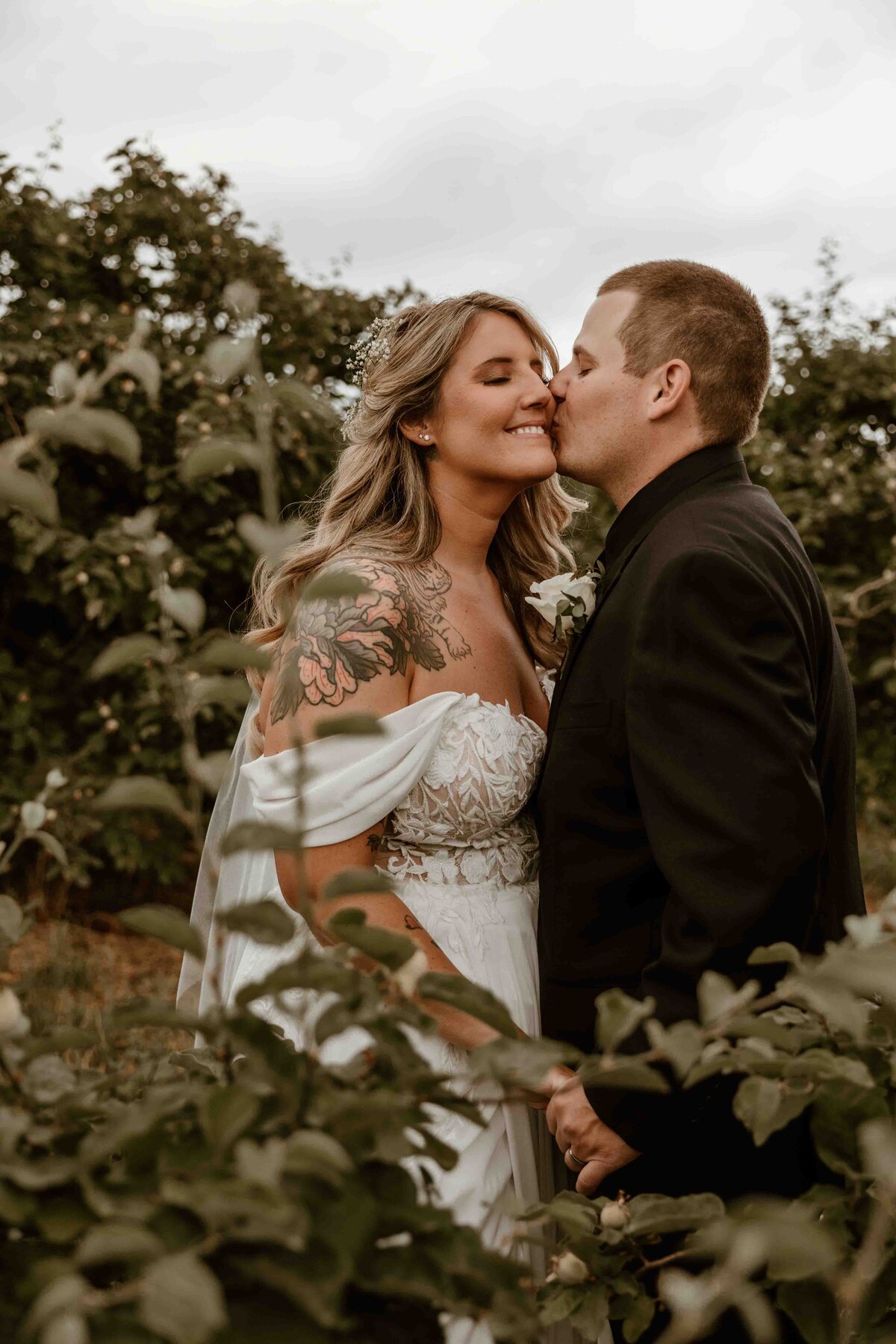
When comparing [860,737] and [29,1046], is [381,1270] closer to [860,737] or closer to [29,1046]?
[29,1046]

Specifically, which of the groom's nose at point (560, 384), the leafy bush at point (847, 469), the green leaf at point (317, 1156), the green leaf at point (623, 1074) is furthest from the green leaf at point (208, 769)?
the leafy bush at point (847, 469)

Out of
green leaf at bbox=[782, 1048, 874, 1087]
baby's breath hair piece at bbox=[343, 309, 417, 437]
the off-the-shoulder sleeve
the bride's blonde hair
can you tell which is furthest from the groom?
green leaf at bbox=[782, 1048, 874, 1087]

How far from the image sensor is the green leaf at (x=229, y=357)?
89 centimetres

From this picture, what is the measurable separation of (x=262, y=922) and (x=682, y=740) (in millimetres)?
1247

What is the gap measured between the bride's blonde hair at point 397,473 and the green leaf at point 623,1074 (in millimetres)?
1877

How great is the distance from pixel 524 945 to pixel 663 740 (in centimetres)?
78

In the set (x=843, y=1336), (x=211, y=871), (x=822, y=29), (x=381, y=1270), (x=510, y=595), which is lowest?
(x=843, y=1336)

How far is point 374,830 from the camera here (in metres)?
2.54

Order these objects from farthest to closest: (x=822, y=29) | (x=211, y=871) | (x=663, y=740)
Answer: (x=822, y=29) → (x=663, y=740) → (x=211, y=871)

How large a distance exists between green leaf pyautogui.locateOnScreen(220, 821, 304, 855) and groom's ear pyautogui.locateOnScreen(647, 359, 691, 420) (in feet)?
6.16

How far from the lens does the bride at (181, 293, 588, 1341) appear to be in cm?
237

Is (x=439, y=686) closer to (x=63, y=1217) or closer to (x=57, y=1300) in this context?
(x=63, y=1217)

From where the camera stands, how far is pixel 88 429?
0.90 meters

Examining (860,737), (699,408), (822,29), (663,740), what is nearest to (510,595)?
(699,408)
